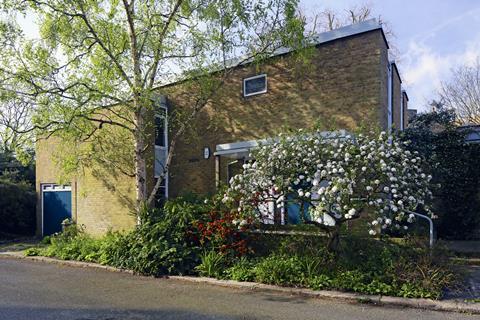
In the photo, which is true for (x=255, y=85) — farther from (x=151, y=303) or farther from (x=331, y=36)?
(x=151, y=303)

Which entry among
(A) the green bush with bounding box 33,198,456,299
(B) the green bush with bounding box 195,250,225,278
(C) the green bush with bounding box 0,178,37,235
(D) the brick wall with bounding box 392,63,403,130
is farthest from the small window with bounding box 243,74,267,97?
(C) the green bush with bounding box 0,178,37,235

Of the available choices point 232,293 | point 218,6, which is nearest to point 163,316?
point 232,293

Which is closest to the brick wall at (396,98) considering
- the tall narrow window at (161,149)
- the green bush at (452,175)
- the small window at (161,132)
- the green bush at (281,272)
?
the green bush at (452,175)

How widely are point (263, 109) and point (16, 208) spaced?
12.5m

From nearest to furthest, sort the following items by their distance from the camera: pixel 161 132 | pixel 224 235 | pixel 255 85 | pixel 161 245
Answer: pixel 224 235, pixel 161 245, pixel 255 85, pixel 161 132

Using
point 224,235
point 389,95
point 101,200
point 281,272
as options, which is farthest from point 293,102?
point 101,200

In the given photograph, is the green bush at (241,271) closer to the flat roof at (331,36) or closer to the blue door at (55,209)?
the flat roof at (331,36)

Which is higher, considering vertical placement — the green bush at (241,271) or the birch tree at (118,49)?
the birch tree at (118,49)

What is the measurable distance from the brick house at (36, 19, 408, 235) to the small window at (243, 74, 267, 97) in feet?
0.11

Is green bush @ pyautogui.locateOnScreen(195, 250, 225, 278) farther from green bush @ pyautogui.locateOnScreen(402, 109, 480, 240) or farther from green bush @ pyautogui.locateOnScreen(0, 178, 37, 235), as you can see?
green bush @ pyautogui.locateOnScreen(0, 178, 37, 235)

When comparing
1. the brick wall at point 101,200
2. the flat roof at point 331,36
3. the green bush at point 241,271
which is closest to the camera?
the green bush at point 241,271

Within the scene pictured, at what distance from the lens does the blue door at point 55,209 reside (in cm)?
1811

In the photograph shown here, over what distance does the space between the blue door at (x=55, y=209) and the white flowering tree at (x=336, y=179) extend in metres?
11.3

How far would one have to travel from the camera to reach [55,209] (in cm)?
1858
